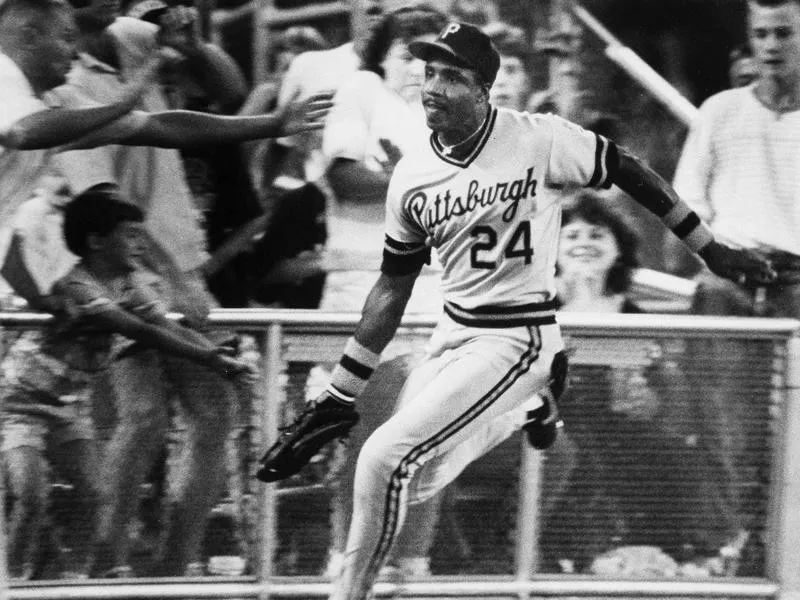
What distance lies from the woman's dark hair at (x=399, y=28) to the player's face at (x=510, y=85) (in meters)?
0.35

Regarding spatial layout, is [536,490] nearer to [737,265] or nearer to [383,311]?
[383,311]

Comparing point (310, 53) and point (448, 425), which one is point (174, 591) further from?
point (310, 53)

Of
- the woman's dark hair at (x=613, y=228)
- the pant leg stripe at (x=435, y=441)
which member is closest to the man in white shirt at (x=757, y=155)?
the woman's dark hair at (x=613, y=228)

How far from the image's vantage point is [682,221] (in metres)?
5.68

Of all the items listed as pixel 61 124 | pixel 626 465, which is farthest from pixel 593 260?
pixel 61 124

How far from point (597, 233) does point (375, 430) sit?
1729 millimetres

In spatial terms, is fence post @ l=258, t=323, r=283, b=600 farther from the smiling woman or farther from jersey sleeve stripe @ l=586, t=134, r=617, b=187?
the smiling woman

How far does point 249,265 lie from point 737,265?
2032 mm

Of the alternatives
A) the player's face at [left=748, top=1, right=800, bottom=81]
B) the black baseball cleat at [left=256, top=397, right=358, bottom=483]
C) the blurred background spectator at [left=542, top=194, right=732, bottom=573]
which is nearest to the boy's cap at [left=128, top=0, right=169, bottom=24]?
the black baseball cleat at [left=256, top=397, right=358, bottom=483]

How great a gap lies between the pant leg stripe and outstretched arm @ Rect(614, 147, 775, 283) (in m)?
0.60

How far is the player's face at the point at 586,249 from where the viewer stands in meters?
6.91

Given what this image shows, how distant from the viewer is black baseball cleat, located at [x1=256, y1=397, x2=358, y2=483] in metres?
5.51

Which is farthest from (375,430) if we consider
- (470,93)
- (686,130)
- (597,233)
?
(686,130)

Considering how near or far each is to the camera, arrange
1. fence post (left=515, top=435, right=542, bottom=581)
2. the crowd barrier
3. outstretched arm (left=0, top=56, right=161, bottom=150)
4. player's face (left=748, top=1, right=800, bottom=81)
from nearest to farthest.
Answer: outstretched arm (left=0, top=56, right=161, bottom=150) → the crowd barrier → fence post (left=515, top=435, right=542, bottom=581) → player's face (left=748, top=1, right=800, bottom=81)
